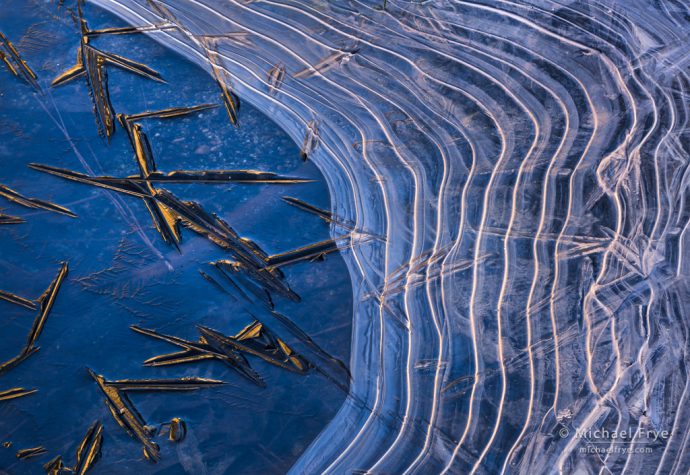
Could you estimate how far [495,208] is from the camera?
43.7 inches

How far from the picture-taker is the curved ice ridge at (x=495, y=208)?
1.03m

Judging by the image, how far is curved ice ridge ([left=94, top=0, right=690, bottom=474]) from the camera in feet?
3.38

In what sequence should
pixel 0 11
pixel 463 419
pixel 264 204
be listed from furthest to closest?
pixel 0 11 < pixel 264 204 < pixel 463 419

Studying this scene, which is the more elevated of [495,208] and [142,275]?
[495,208]

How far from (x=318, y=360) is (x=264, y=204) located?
372 millimetres

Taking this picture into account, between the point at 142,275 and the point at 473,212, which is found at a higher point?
the point at 473,212

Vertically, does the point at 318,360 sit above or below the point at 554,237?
below

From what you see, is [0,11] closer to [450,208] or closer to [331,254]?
[331,254]

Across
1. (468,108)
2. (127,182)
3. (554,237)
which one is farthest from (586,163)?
(127,182)

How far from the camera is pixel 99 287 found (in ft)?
3.61

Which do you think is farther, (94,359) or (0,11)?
(0,11)

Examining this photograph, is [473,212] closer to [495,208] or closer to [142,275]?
[495,208]

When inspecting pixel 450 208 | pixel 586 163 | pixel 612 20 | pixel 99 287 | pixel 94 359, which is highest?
pixel 612 20

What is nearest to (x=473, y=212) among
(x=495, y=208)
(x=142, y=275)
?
(x=495, y=208)
